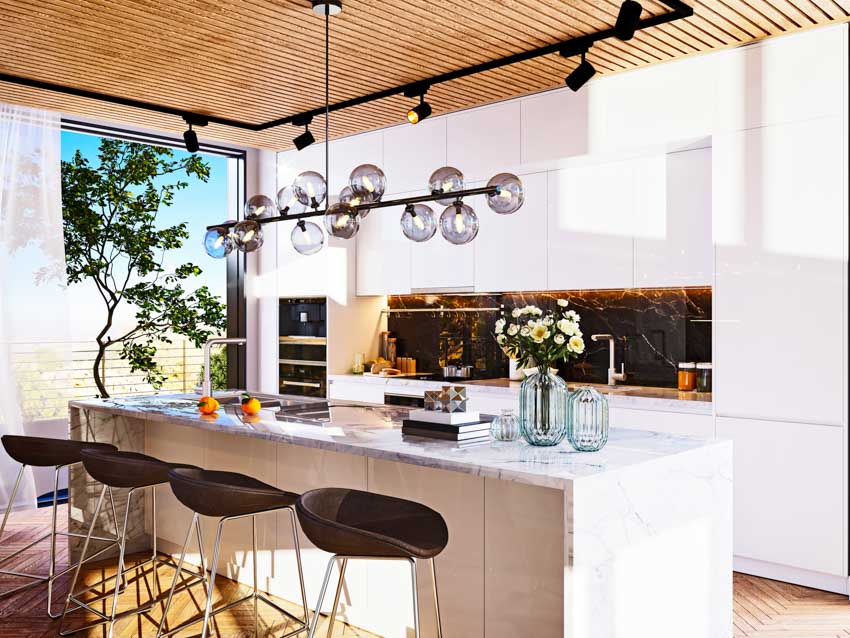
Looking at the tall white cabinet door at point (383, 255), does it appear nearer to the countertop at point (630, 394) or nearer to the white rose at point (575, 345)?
the countertop at point (630, 394)

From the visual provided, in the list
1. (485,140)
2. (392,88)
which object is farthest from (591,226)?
(392,88)

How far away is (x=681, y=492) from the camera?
2602mm

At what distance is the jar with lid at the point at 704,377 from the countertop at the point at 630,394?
0.33ft

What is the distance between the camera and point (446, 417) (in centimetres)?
287

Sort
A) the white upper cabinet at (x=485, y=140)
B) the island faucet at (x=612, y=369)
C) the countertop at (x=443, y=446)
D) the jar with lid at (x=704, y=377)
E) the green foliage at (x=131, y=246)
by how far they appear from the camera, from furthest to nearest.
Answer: the green foliage at (x=131, y=246) → the island faucet at (x=612, y=369) → the white upper cabinet at (x=485, y=140) → the jar with lid at (x=704, y=377) → the countertop at (x=443, y=446)

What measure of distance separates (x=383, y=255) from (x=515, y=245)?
1.40 m

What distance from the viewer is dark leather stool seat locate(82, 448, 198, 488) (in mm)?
3219

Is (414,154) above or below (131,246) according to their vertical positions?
above

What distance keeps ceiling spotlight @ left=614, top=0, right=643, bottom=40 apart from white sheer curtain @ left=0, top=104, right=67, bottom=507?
4455 millimetres

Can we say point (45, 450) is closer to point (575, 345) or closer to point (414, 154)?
point (575, 345)

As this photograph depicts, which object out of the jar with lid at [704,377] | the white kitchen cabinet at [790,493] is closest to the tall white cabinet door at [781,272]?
the white kitchen cabinet at [790,493]

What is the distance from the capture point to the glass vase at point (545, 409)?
2668 millimetres

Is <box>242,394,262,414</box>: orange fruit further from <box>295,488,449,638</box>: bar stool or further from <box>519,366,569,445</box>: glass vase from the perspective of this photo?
<box>519,366,569,445</box>: glass vase

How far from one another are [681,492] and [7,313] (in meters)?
5.14
